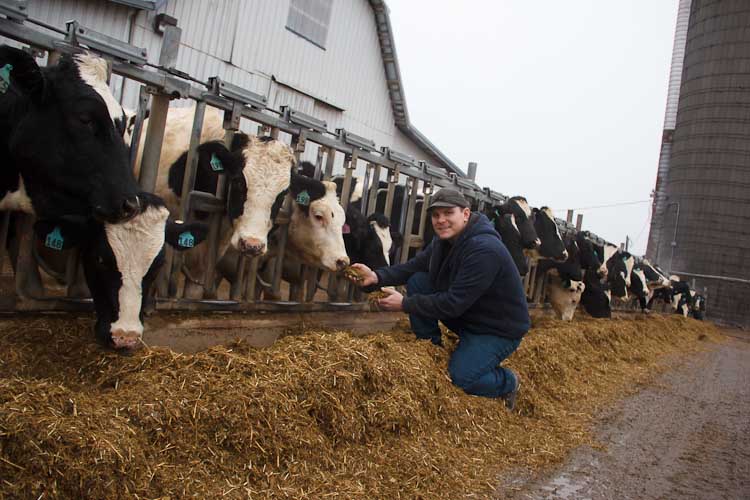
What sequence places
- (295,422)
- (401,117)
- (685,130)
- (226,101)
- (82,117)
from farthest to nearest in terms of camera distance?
(685,130)
(401,117)
(226,101)
(82,117)
(295,422)

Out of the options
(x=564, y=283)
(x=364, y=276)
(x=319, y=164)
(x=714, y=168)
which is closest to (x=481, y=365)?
(x=364, y=276)

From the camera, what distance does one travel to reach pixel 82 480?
208 centimetres

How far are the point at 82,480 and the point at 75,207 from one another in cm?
195

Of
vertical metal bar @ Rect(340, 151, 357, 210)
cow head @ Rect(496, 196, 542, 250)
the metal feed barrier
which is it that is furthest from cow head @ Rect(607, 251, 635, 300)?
vertical metal bar @ Rect(340, 151, 357, 210)

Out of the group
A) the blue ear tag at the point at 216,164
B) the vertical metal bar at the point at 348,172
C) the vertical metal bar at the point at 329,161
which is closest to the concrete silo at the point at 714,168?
the vertical metal bar at the point at 348,172

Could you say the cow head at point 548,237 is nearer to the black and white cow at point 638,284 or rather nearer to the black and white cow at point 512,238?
the black and white cow at point 512,238

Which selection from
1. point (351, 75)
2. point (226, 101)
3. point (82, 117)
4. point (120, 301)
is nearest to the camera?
point (120, 301)

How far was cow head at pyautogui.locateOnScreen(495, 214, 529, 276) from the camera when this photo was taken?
30.3 ft

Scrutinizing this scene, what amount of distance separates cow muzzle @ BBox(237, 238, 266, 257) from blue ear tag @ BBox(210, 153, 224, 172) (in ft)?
2.27

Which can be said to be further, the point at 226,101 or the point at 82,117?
the point at 226,101

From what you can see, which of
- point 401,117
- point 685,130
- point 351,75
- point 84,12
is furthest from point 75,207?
point 685,130

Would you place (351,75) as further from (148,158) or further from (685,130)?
(685,130)

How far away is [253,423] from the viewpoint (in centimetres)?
283

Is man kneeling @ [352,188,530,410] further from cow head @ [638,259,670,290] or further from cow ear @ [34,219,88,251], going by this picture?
cow head @ [638,259,670,290]
